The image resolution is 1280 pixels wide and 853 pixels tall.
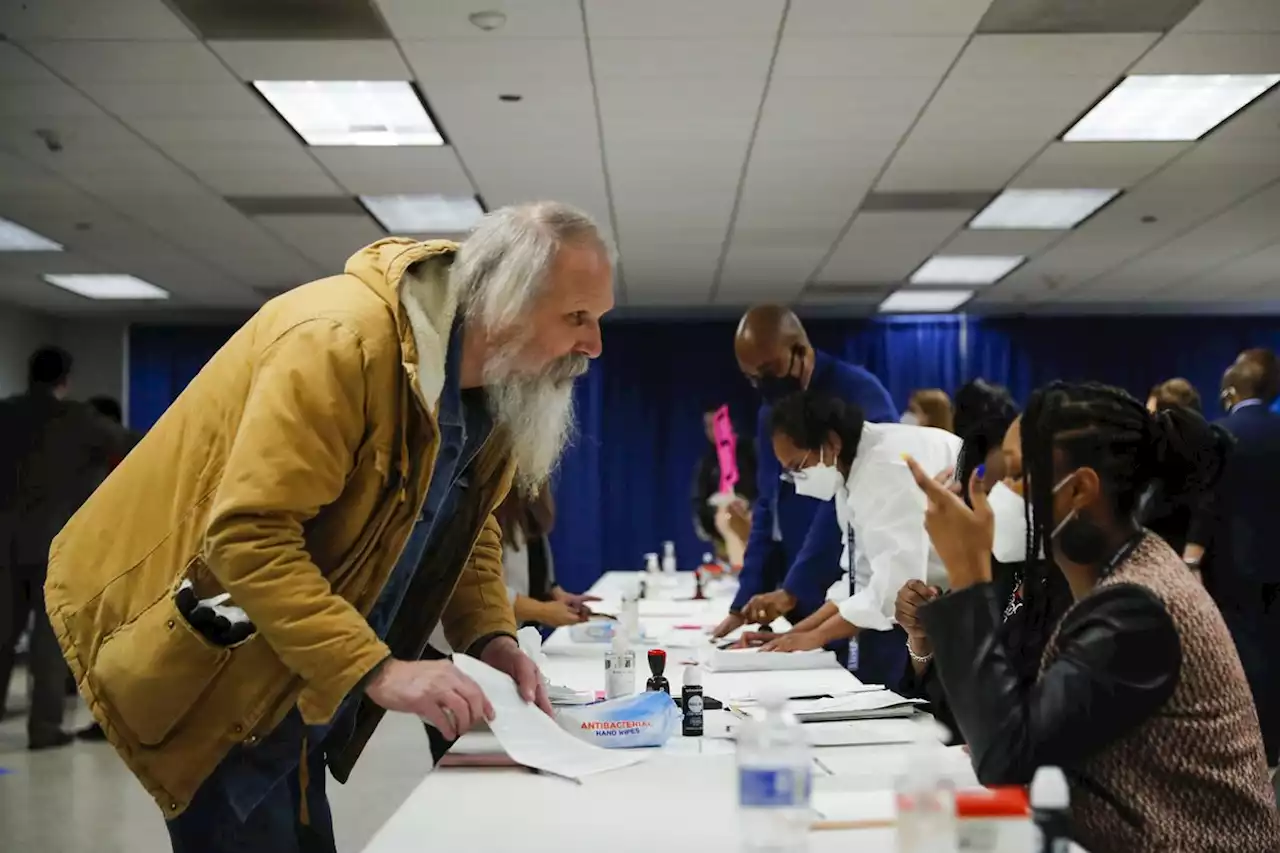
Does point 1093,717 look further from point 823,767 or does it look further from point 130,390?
point 130,390

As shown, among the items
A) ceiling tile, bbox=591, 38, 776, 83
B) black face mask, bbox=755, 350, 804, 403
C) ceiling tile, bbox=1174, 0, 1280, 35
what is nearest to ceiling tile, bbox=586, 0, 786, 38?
ceiling tile, bbox=591, 38, 776, 83

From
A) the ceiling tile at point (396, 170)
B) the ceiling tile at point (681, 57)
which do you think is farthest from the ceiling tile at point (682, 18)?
the ceiling tile at point (396, 170)

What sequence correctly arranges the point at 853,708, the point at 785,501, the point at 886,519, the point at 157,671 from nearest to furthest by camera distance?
the point at 157,671 < the point at 853,708 < the point at 886,519 < the point at 785,501

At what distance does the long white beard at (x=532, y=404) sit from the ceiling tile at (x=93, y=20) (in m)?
2.74

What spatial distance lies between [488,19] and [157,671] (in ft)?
9.67

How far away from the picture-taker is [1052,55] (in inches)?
166

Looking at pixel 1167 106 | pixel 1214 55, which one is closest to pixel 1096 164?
pixel 1167 106

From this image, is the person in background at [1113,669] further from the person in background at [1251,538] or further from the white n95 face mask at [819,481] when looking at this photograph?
the person in background at [1251,538]

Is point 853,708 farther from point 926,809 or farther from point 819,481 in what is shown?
point 819,481

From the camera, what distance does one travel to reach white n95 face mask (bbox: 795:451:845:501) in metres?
3.19

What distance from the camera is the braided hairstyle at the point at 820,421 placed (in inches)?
117

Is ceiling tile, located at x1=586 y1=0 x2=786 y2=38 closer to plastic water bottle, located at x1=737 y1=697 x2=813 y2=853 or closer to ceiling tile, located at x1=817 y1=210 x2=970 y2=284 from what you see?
ceiling tile, located at x1=817 y1=210 x2=970 y2=284

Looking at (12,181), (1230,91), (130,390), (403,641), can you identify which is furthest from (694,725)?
(130,390)

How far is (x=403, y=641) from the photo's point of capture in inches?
69.5
